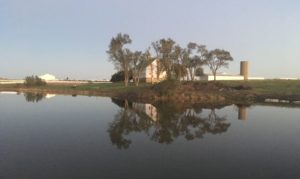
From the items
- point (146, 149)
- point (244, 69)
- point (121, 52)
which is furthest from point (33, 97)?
point (244, 69)

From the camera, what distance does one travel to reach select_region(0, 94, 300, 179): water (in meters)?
16.8

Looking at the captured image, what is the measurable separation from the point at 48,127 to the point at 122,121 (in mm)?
8474

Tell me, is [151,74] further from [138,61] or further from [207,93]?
[207,93]

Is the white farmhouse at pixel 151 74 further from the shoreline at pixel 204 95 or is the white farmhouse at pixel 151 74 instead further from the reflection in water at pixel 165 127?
the reflection in water at pixel 165 127

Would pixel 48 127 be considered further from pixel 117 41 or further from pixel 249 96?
pixel 117 41

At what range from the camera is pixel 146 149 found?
72.0ft

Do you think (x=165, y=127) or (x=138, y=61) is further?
(x=138, y=61)

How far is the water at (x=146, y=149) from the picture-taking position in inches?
660

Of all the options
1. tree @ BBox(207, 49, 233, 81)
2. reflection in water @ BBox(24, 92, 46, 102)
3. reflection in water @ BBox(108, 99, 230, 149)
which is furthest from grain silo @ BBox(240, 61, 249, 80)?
reflection in water @ BBox(108, 99, 230, 149)

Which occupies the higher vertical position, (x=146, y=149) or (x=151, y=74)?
(x=151, y=74)

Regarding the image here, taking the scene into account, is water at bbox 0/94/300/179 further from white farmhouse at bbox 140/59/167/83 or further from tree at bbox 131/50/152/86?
white farmhouse at bbox 140/59/167/83

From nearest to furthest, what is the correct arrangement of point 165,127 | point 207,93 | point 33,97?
1. point 165,127
2. point 33,97
3. point 207,93

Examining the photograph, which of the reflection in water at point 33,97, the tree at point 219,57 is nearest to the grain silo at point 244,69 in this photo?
the tree at point 219,57


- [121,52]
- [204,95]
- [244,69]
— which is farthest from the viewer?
[244,69]
